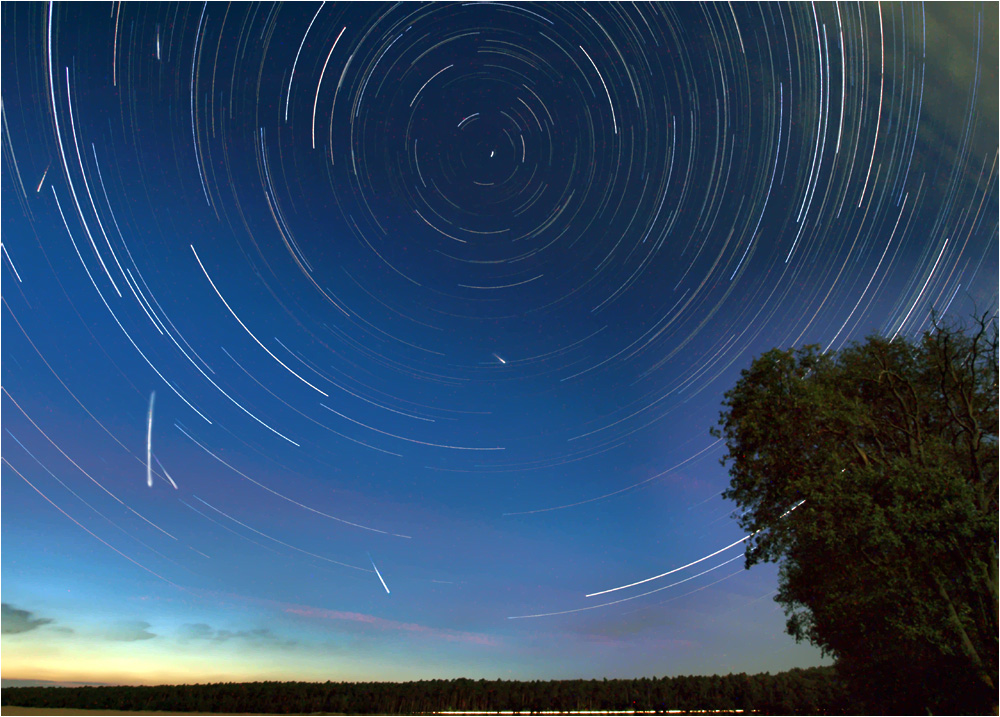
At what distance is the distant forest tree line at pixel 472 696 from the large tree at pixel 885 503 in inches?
629

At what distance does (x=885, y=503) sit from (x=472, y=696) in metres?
33.3

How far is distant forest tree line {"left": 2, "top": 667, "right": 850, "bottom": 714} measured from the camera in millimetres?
36000

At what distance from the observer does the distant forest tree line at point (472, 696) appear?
118 ft

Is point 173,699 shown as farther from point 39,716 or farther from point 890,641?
point 890,641

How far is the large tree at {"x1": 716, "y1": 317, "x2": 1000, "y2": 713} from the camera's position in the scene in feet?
54.7

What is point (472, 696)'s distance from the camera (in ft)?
137

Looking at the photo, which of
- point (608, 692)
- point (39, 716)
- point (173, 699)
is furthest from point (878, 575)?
point (173, 699)

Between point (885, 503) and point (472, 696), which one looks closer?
point (885, 503)

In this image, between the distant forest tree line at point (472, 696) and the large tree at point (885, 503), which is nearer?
the large tree at point (885, 503)

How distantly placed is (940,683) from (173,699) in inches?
1546

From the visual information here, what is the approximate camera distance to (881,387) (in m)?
21.7

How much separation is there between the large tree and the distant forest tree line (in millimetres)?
15965

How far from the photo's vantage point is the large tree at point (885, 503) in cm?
1669

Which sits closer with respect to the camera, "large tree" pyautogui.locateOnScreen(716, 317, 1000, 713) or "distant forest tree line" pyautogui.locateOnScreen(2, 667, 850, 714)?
"large tree" pyautogui.locateOnScreen(716, 317, 1000, 713)
